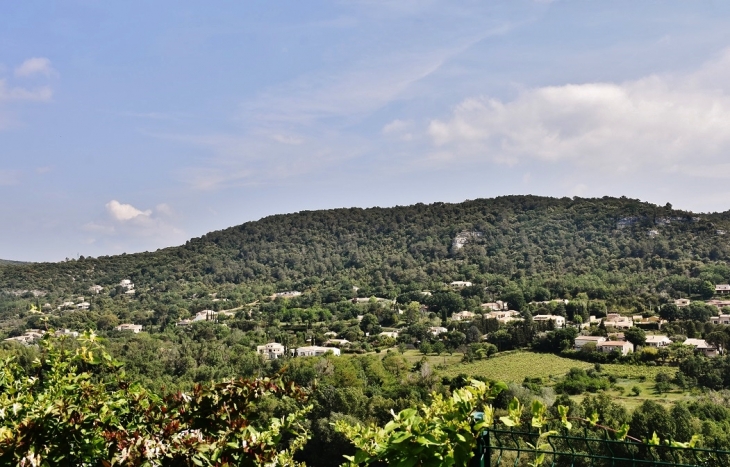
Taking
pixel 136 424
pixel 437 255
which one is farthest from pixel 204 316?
pixel 136 424

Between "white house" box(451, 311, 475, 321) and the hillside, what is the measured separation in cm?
831

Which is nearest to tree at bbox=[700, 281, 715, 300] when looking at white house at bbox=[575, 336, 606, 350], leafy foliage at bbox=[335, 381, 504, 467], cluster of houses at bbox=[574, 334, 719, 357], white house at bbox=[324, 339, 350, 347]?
cluster of houses at bbox=[574, 334, 719, 357]

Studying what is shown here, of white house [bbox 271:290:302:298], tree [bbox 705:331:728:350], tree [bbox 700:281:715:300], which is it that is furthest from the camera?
white house [bbox 271:290:302:298]

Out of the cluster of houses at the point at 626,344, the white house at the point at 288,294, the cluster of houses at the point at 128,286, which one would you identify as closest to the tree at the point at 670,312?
the cluster of houses at the point at 626,344

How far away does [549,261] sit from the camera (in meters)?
75.0

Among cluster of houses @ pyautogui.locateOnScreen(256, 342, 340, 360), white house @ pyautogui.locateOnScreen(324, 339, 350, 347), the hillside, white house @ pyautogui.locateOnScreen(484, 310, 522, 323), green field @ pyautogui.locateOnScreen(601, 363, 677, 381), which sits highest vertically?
the hillside

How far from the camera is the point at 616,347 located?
118ft

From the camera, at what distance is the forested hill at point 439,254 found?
6638 cm

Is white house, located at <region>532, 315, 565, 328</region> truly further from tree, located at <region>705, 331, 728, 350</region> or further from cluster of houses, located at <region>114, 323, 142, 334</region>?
cluster of houses, located at <region>114, 323, 142, 334</region>

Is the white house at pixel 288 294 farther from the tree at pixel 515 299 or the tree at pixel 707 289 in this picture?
the tree at pixel 707 289

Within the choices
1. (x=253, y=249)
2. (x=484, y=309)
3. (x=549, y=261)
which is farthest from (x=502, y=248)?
(x=253, y=249)

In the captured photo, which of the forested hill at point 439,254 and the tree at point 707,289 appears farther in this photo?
the forested hill at point 439,254

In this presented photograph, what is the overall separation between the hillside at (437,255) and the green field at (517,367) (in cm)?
2260

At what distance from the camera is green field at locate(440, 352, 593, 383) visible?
31.8m
